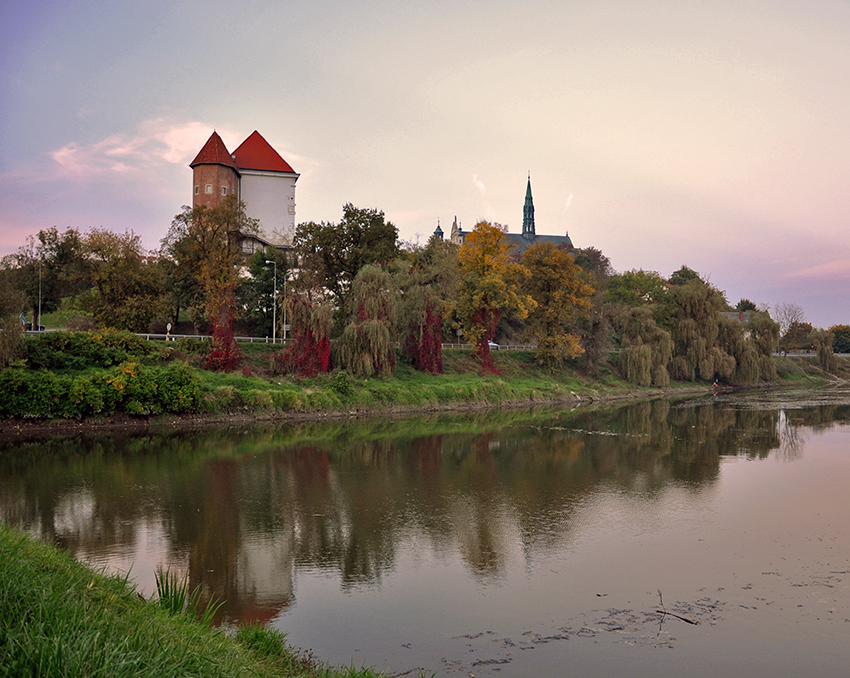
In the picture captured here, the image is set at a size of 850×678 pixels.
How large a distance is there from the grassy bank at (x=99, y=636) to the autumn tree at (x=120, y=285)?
36.3m

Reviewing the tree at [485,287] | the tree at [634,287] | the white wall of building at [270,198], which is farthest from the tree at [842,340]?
the white wall of building at [270,198]

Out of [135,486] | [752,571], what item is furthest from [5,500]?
[752,571]

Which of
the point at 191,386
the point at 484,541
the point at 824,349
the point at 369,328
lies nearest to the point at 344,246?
the point at 369,328

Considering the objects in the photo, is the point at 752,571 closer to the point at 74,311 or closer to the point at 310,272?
the point at 310,272

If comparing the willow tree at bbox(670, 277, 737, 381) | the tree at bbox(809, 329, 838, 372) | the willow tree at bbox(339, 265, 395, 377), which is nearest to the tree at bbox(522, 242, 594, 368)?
the willow tree at bbox(670, 277, 737, 381)

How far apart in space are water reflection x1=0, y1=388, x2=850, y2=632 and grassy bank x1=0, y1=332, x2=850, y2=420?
2.88m

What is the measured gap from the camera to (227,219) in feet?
145

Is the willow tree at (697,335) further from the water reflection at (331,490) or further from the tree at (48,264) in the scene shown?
the tree at (48,264)

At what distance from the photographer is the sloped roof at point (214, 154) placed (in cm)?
6247

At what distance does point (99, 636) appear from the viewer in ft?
17.8

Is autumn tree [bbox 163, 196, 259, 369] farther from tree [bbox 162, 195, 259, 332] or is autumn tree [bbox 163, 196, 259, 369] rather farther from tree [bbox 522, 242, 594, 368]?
tree [bbox 522, 242, 594, 368]

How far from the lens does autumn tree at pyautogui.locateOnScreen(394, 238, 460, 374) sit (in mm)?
45312

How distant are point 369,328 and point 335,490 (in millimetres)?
21615

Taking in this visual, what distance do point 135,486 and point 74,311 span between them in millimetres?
33910
